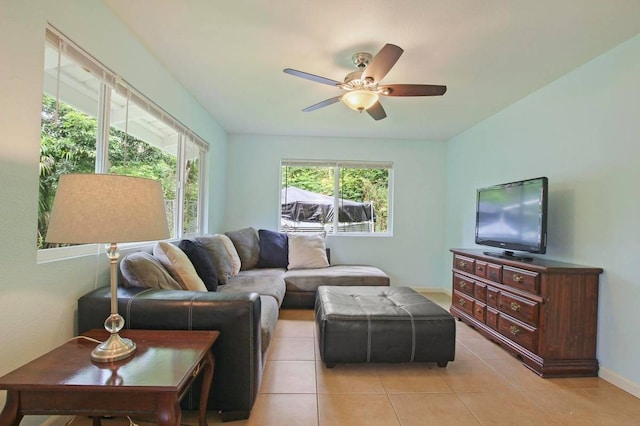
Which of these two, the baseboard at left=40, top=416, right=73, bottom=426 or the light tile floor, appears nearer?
the baseboard at left=40, top=416, right=73, bottom=426

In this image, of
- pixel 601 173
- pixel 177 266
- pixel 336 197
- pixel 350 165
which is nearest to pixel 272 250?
pixel 336 197

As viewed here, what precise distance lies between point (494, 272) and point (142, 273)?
2.84 meters

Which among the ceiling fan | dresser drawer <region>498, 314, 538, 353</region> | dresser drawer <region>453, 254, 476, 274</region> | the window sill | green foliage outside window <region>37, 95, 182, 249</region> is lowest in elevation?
dresser drawer <region>498, 314, 538, 353</region>

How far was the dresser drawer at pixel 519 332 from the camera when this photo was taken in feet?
7.59

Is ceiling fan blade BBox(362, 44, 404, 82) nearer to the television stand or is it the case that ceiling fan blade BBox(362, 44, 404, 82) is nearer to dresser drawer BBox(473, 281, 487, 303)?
the television stand

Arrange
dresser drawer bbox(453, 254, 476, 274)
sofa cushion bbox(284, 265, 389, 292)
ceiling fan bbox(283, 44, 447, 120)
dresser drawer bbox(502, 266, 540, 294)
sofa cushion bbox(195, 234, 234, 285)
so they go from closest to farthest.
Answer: ceiling fan bbox(283, 44, 447, 120)
dresser drawer bbox(502, 266, 540, 294)
sofa cushion bbox(195, 234, 234, 285)
dresser drawer bbox(453, 254, 476, 274)
sofa cushion bbox(284, 265, 389, 292)

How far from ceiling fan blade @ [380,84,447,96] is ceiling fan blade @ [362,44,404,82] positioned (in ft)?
0.65

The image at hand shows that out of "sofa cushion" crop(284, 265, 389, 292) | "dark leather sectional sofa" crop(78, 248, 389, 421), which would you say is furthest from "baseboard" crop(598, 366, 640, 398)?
"dark leather sectional sofa" crop(78, 248, 389, 421)

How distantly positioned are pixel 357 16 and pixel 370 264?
3494 mm

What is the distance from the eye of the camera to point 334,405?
1820 mm

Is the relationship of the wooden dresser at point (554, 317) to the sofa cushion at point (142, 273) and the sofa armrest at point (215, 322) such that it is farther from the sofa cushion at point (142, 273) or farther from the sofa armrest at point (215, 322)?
the sofa cushion at point (142, 273)

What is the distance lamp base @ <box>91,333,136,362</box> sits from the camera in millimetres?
1209

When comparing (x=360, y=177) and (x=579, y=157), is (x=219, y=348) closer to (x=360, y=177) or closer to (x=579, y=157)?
(x=579, y=157)

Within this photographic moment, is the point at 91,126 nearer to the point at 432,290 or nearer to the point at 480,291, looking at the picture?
the point at 480,291
